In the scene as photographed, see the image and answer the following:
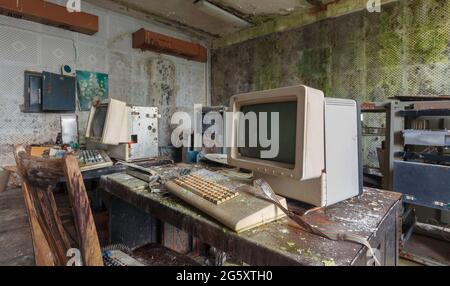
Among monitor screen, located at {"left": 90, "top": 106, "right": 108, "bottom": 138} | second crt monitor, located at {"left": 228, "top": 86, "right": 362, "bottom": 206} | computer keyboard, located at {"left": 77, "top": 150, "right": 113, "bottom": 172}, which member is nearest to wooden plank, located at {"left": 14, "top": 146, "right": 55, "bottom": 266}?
second crt monitor, located at {"left": 228, "top": 86, "right": 362, "bottom": 206}

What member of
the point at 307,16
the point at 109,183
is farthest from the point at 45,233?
the point at 307,16

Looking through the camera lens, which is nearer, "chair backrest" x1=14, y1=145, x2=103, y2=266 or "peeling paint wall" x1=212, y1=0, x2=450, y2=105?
"chair backrest" x1=14, y1=145, x2=103, y2=266

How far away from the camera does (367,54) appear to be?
9.52 feet

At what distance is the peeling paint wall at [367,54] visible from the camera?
98.3 inches

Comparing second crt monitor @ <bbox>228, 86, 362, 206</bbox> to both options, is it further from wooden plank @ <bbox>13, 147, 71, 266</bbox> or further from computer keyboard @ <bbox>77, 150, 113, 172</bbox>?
computer keyboard @ <bbox>77, 150, 113, 172</bbox>

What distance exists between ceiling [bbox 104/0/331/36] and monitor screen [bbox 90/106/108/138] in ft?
6.15

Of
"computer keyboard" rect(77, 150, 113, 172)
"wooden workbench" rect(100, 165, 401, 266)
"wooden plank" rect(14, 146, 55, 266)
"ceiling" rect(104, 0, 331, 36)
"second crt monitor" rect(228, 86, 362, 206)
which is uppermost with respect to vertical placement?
"ceiling" rect(104, 0, 331, 36)

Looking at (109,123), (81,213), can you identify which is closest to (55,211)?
(81,213)

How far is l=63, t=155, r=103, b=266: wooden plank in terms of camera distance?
59 cm

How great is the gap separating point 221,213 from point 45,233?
1.92 feet

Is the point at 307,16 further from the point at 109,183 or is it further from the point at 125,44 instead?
the point at 109,183

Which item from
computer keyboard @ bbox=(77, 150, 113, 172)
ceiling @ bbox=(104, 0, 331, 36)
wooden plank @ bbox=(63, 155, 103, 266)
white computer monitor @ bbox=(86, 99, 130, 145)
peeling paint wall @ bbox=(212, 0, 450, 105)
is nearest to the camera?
wooden plank @ bbox=(63, 155, 103, 266)

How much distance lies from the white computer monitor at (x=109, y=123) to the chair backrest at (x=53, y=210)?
1122 mm

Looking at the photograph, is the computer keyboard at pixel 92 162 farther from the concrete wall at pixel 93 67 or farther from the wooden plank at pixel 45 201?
the concrete wall at pixel 93 67
